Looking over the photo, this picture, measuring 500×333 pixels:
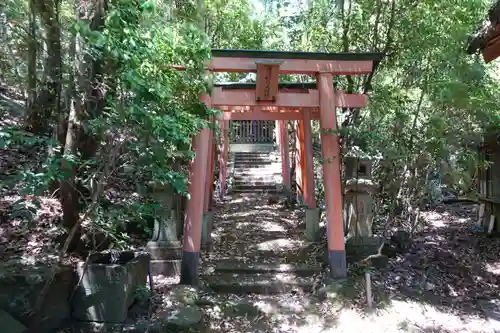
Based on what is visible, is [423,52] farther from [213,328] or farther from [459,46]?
[213,328]

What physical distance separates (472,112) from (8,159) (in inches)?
271

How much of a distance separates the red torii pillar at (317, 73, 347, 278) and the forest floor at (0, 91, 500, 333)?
325 millimetres

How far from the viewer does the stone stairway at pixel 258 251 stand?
544cm

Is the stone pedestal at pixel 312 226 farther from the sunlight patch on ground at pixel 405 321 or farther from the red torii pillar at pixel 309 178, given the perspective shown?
the sunlight patch on ground at pixel 405 321

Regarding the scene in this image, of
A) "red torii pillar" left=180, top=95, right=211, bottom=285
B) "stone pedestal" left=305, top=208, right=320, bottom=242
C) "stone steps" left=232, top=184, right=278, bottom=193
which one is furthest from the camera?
"stone steps" left=232, top=184, right=278, bottom=193

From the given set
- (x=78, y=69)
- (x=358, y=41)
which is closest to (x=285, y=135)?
(x=358, y=41)

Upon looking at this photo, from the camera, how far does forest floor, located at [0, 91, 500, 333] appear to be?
462cm

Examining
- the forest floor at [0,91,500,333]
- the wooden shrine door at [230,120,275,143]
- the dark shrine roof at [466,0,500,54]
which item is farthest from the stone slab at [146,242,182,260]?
the wooden shrine door at [230,120,275,143]

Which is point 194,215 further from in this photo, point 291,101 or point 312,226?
point 312,226

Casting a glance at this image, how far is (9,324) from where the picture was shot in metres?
3.37

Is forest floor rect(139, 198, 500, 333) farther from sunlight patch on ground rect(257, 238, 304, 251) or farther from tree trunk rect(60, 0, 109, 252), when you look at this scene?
tree trunk rect(60, 0, 109, 252)

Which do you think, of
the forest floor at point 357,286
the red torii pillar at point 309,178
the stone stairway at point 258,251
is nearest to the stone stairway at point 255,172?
the stone stairway at point 258,251

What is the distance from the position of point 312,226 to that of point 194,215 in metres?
2.75

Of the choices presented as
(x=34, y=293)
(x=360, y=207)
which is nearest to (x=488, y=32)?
(x=360, y=207)
